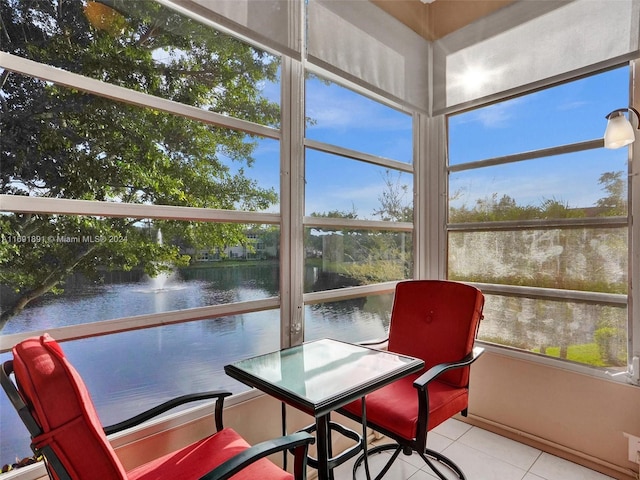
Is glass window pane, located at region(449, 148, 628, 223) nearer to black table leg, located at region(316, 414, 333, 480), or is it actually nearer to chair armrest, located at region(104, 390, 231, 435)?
black table leg, located at region(316, 414, 333, 480)

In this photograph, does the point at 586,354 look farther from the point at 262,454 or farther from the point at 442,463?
the point at 262,454

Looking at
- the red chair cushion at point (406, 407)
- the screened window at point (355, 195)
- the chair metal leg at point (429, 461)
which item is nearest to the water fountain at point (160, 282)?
the screened window at point (355, 195)

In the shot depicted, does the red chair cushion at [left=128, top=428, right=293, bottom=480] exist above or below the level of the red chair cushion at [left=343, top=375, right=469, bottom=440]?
above

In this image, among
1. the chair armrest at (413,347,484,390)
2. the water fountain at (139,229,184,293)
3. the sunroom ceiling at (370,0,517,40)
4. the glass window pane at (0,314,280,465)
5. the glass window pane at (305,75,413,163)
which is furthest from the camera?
the sunroom ceiling at (370,0,517,40)

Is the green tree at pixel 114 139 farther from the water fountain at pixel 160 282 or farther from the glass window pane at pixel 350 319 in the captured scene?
the glass window pane at pixel 350 319

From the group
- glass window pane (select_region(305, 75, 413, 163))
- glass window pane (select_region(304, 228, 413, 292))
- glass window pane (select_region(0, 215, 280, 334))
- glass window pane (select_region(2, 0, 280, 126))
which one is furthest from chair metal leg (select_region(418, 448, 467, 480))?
glass window pane (select_region(2, 0, 280, 126))

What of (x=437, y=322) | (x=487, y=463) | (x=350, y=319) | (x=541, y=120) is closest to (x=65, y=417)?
(x=350, y=319)

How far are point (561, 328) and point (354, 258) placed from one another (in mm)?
1392

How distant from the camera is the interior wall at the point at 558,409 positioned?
1.99 m

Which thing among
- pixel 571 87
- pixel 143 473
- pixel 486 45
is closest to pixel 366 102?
pixel 486 45

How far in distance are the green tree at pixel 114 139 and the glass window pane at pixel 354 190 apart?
0.42 m

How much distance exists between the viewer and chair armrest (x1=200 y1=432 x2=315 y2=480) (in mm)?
996

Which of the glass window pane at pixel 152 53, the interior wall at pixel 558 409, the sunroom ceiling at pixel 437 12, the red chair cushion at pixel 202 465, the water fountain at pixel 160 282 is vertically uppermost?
the sunroom ceiling at pixel 437 12

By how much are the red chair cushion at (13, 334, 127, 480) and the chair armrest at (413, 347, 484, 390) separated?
122 cm
